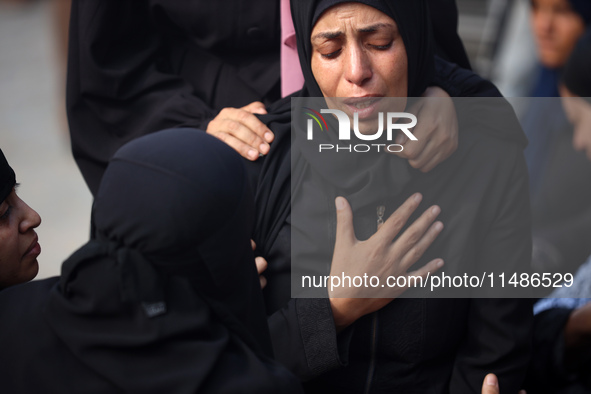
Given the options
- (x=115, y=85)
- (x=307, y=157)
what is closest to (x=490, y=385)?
(x=307, y=157)

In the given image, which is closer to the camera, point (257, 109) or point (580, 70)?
point (257, 109)

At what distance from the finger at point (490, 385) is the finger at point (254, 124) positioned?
35.3 inches

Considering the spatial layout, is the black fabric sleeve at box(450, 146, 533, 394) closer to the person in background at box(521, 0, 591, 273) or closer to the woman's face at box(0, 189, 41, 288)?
the woman's face at box(0, 189, 41, 288)

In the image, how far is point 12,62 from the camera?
8391mm

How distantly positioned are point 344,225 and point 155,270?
70cm

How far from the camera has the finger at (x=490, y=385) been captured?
5.69 ft

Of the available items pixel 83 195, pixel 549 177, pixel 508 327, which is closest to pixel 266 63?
pixel 508 327

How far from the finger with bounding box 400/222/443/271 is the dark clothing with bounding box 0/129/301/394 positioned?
0.63 meters

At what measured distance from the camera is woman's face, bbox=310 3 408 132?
5.22 feet

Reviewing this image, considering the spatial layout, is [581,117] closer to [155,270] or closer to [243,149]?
[243,149]

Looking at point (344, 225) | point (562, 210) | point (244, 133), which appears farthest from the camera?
point (562, 210)

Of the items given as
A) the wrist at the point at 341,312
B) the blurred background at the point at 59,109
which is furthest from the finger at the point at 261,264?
the blurred background at the point at 59,109

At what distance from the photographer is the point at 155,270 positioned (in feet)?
3.69

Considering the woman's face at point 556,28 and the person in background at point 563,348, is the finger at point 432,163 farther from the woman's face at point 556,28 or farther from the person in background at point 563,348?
the woman's face at point 556,28
